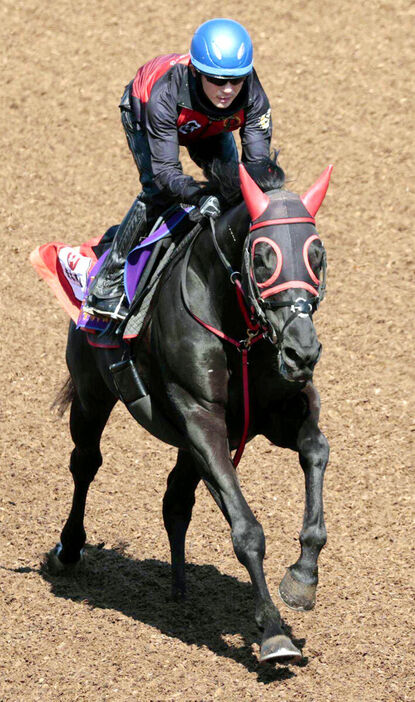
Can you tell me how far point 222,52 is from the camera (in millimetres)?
5801

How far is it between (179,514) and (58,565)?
3.37 feet

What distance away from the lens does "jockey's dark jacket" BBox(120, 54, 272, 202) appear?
610 cm

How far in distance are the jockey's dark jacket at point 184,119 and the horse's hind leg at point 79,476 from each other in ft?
6.92

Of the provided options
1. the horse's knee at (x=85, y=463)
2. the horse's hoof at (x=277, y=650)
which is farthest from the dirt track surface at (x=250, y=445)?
the horse's knee at (x=85, y=463)

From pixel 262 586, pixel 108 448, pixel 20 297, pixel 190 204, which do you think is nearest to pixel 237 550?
pixel 262 586

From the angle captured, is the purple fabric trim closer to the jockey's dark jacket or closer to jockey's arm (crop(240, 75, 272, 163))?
the jockey's dark jacket

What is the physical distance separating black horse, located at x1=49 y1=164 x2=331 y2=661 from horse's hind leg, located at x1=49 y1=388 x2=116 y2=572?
1.32m

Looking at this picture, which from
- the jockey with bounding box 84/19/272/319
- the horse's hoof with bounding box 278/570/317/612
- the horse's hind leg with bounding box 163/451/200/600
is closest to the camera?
the horse's hoof with bounding box 278/570/317/612

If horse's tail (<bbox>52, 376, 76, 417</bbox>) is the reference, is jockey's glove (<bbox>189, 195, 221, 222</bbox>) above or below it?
above

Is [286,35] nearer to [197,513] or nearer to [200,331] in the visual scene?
[197,513]

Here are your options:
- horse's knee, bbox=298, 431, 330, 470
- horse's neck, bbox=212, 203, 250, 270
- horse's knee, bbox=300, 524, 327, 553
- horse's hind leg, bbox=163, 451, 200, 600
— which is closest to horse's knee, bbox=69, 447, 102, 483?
horse's hind leg, bbox=163, 451, 200, 600

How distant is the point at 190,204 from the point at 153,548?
2.99 metres

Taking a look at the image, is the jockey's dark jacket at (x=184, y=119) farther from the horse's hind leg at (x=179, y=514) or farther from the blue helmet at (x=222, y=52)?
the horse's hind leg at (x=179, y=514)

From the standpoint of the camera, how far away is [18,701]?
5.80 m
